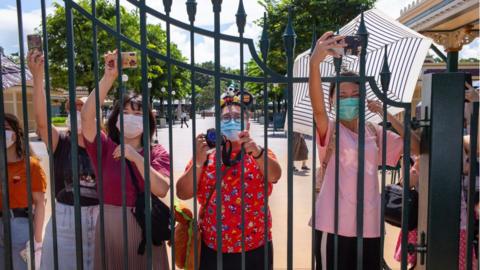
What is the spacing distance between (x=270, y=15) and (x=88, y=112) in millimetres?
19728

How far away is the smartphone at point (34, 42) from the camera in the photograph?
6.68ft

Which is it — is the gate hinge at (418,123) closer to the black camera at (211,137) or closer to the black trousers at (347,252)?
the black trousers at (347,252)

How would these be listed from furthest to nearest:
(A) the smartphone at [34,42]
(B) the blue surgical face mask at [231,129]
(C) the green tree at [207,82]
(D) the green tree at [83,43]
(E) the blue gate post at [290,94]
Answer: (D) the green tree at [83,43] → (C) the green tree at [207,82] → (B) the blue surgical face mask at [231,129] → (A) the smartphone at [34,42] → (E) the blue gate post at [290,94]

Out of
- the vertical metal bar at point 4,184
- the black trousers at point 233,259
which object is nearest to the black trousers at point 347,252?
the black trousers at point 233,259

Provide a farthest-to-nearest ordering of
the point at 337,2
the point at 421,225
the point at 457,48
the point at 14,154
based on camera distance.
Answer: the point at 337,2 → the point at 457,48 → the point at 14,154 → the point at 421,225

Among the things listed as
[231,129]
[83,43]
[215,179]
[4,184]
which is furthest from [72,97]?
[83,43]

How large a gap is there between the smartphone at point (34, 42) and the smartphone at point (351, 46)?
4.60 ft

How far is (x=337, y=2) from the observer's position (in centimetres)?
1967

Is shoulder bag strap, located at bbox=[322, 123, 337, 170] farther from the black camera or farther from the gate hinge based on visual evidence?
the black camera

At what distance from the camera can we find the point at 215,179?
2418 millimetres

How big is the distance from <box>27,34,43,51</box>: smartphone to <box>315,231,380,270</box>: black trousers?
1806 millimetres

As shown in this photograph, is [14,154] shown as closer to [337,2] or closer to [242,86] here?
[242,86]

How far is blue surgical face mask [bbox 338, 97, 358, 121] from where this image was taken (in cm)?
220

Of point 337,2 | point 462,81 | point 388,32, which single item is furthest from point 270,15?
point 462,81
